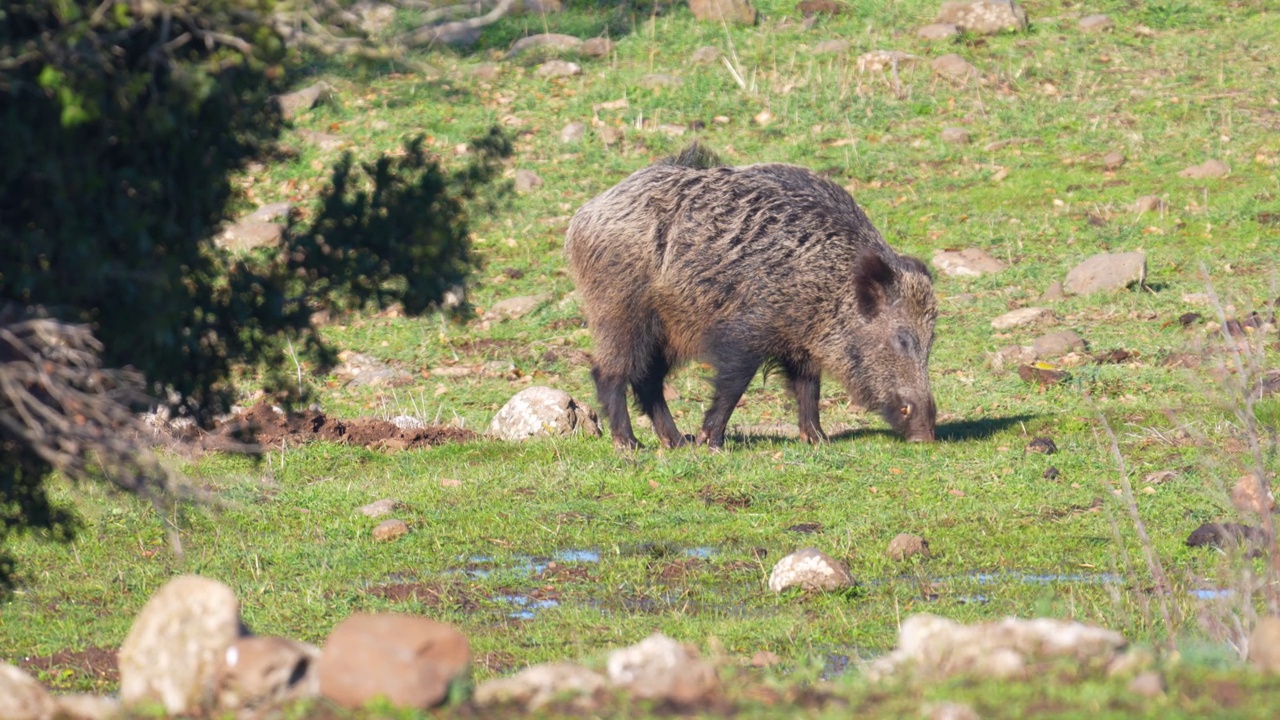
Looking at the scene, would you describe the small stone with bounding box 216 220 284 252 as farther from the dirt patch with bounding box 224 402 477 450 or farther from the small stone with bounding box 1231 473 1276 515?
the small stone with bounding box 1231 473 1276 515

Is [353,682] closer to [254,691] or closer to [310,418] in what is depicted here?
[254,691]

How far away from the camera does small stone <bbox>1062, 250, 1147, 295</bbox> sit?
48.8 feet

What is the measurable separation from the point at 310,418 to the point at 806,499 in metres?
4.19

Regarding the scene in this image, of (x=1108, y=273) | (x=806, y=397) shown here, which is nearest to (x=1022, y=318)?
(x=1108, y=273)

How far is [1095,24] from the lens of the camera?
21.5m

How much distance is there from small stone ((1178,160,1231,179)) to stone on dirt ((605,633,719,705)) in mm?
14661

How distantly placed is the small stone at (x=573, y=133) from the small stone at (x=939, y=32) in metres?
5.06

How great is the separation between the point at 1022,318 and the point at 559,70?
29.0 feet

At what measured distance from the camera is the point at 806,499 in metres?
9.56

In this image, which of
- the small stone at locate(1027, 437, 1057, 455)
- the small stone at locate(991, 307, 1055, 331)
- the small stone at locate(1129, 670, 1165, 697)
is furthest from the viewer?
the small stone at locate(991, 307, 1055, 331)

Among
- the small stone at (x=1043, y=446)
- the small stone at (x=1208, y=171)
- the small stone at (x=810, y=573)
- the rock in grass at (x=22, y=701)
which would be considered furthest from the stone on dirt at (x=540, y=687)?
the small stone at (x=1208, y=171)

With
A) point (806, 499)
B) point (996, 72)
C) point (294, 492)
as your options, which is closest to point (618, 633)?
point (806, 499)

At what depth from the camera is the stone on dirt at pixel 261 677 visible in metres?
4.34

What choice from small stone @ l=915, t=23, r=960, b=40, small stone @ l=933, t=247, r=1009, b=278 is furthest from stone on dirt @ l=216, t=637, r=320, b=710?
small stone @ l=915, t=23, r=960, b=40
